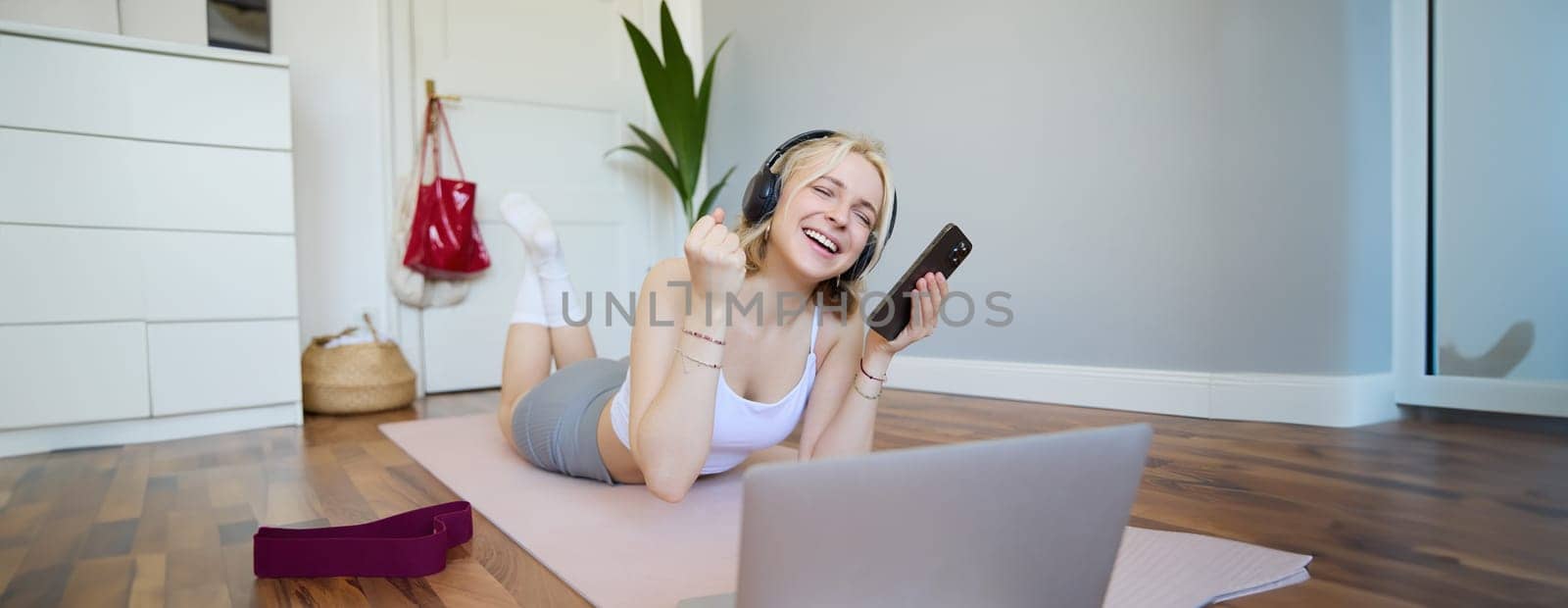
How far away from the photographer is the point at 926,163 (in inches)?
127

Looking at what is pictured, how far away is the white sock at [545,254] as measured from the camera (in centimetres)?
218

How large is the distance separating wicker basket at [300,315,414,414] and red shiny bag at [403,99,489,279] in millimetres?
410

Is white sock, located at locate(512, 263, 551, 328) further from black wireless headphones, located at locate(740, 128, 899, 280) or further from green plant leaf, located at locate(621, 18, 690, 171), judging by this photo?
green plant leaf, located at locate(621, 18, 690, 171)

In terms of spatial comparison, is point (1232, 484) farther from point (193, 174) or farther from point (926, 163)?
point (193, 174)

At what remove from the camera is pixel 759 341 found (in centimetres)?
142

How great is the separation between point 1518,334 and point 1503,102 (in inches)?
25.2

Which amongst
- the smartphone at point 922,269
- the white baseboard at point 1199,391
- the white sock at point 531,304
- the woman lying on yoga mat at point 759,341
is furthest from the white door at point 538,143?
the smartphone at point 922,269

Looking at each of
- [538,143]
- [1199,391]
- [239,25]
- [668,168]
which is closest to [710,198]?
[668,168]

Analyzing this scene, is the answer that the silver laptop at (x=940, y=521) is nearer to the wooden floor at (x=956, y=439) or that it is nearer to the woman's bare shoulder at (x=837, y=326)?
the wooden floor at (x=956, y=439)

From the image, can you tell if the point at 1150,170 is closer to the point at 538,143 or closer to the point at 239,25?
the point at 538,143

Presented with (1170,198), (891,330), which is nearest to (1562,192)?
(1170,198)

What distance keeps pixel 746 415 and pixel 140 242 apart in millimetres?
2085

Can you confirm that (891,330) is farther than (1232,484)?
No

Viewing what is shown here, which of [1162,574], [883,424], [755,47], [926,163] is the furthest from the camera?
[755,47]
